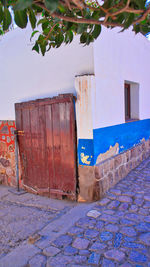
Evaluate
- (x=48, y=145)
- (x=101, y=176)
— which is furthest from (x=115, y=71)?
(x=101, y=176)

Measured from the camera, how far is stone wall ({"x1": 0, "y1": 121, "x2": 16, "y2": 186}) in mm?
4754

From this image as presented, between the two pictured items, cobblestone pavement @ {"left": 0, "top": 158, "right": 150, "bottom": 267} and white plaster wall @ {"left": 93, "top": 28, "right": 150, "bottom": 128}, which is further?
white plaster wall @ {"left": 93, "top": 28, "right": 150, "bottom": 128}

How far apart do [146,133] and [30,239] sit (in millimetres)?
4622

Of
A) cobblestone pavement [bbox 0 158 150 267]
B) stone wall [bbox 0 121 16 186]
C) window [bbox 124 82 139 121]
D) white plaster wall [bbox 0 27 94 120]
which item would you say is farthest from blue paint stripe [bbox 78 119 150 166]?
stone wall [bbox 0 121 16 186]

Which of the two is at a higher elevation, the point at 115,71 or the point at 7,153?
the point at 115,71

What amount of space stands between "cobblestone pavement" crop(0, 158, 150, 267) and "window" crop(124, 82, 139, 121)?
8.22 ft

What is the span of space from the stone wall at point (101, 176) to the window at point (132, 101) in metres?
1.21

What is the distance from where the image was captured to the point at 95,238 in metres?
2.42

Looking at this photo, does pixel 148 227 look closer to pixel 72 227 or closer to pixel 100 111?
pixel 72 227

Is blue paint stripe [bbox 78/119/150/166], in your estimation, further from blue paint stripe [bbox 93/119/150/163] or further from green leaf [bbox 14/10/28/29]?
green leaf [bbox 14/10/28/29]

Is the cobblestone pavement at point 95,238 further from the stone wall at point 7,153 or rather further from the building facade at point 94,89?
the stone wall at point 7,153

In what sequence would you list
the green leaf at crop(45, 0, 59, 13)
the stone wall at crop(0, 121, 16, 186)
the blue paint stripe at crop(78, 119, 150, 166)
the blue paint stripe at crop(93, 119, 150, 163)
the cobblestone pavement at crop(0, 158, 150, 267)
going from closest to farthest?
the green leaf at crop(45, 0, 59, 13)
the cobblestone pavement at crop(0, 158, 150, 267)
the blue paint stripe at crop(78, 119, 150, 166)
the blue paint stripe at crop(93, 119, 150, 163)
the stone wall at crop(0, 121, 16, 186)

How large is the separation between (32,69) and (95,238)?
11.0ft

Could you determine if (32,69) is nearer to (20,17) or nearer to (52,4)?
(20,17)
